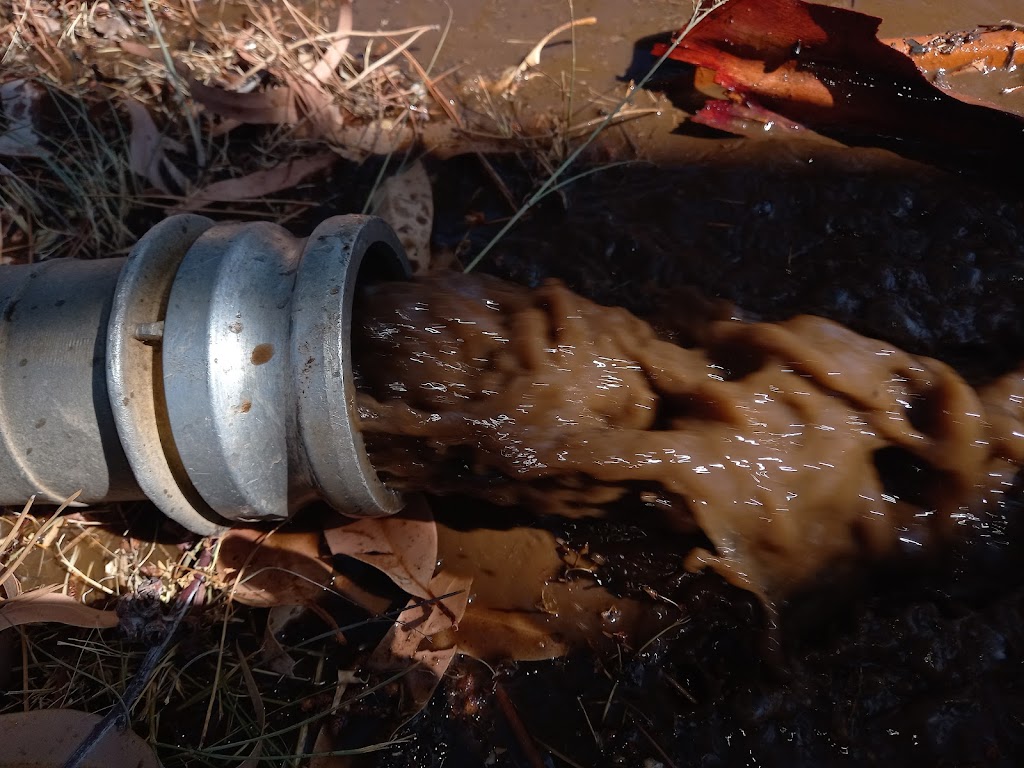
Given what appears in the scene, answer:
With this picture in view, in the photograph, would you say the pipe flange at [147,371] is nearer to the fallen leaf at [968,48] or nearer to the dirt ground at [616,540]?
the dirt ground at [616,540]

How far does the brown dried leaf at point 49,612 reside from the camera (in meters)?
2.18

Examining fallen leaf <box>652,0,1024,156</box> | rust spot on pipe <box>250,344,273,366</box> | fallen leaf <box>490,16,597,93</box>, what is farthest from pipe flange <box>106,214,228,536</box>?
fallen leaf <box>652,0,1024,156</box>

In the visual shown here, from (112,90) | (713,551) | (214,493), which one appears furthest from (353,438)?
(112,90)

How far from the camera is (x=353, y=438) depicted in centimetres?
183

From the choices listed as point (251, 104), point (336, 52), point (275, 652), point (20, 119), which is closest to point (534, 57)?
point (336, 52)

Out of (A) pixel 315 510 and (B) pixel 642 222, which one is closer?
(A) pixel 315 510

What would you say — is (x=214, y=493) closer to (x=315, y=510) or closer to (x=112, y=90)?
(x=315, y=510)

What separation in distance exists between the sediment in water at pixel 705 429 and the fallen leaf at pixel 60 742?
97 cm

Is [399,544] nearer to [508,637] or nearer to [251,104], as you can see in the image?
[508,637]

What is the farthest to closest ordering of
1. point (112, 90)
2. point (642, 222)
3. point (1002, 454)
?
point (112, 90) → point (642, 222) → point (1002, 454)

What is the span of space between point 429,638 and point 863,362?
144 cm

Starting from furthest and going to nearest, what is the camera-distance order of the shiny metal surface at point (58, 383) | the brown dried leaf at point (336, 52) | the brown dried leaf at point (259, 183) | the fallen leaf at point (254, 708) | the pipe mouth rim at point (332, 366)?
the brown dried leaf at point (336, 52)
the brown dried leaf at point (259, 183)
the fallen leaf at point (254, 708)
the shiny metal surface at point (58, 383)
the pipe mouth rim at point (332, 366)

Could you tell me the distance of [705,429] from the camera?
1967mm

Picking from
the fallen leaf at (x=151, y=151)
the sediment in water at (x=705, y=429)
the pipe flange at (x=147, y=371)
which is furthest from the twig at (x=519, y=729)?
the fallen leaf at (x=151, y=151)
